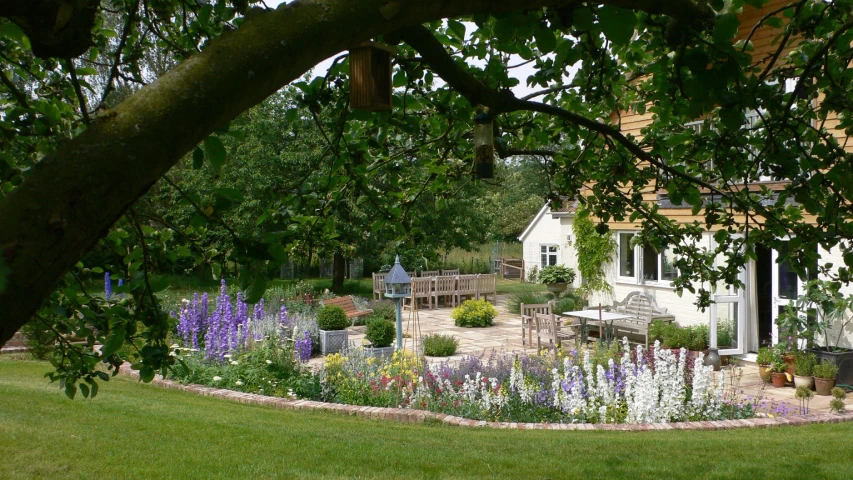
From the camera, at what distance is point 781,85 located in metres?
3.26

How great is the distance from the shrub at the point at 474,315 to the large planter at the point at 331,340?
5109 millimetres

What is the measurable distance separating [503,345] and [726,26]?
463 inches

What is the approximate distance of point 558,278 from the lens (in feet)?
64.8

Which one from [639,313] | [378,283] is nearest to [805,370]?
[639,313]

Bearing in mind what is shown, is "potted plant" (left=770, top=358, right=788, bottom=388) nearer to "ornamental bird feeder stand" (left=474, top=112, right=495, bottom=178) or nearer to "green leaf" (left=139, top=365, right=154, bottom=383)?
"ornamental bird feeder stand" (left=474, top=112, right=495, bottom=178)

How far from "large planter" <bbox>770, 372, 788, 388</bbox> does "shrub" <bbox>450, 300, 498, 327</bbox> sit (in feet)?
25.2

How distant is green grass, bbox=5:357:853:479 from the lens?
4.96 metres

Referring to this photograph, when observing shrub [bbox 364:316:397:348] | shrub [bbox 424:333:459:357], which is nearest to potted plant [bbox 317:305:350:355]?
shrub [bbox 364:316:397:348]

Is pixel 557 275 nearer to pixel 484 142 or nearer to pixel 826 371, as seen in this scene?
pixel 826 371

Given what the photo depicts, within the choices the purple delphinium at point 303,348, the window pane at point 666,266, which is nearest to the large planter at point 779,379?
the window pane at point 666,266

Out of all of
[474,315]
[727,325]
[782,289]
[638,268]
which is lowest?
[474,315]

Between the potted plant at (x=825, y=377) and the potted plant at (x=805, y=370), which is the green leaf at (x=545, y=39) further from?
the potted plant at (x=805, y=370)

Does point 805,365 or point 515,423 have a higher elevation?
point 805,365

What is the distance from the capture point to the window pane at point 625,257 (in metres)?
14.1
